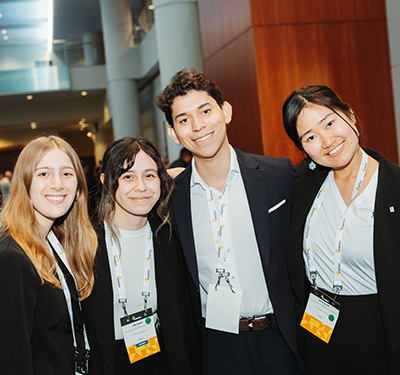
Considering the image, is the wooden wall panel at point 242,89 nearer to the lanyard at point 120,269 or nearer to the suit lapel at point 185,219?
the suit lapel at point 185,219

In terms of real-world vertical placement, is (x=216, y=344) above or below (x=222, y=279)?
below

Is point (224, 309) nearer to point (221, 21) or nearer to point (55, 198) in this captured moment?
point (55, 198)

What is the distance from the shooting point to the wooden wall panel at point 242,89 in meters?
4.85

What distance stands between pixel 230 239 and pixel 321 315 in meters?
0.58

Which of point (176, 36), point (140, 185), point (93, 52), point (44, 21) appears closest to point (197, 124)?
point (140, 185)

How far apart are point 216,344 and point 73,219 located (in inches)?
39.4

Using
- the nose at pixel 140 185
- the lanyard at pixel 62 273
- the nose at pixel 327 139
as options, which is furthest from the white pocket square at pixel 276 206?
the lanyard at pixel 62 273

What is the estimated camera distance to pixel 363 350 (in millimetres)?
→ 1786

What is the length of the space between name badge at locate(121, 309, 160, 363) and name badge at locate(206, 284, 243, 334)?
0.31 metres

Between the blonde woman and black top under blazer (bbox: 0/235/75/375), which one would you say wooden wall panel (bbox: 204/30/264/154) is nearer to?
the blonde woman

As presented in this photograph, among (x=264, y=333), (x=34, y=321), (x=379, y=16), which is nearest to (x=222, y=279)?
(x=264, y=333)

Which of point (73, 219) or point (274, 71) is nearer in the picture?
point (73, 219)

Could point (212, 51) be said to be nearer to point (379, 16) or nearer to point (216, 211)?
point (379, 16)

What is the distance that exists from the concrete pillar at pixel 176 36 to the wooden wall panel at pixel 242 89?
287cm
